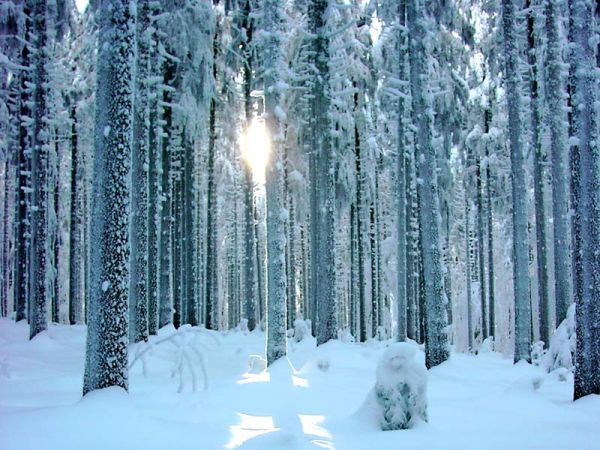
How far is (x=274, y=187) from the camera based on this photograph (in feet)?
34.9

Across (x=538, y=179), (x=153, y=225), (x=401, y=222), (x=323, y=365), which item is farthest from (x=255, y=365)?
(x=538, y=179)

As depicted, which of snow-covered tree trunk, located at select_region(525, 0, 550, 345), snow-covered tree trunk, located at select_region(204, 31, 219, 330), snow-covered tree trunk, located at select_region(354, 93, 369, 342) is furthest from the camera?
snow-covered tree trunk, located at select_region(354, 93, 369, 342)

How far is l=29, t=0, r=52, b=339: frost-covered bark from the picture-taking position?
1447 cm

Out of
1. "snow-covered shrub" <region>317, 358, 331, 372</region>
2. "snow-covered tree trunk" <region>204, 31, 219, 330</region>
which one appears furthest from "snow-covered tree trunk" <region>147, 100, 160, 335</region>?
"snow-covered shrub" <region>317, 358, 331, 372</region>

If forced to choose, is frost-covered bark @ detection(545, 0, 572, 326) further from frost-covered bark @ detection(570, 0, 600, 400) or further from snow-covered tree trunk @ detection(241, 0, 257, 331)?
snow-covered tree trunk @ detection(241, 0, 257, 331)

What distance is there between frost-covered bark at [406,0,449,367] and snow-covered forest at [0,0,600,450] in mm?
46

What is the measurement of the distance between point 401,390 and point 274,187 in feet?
18.2

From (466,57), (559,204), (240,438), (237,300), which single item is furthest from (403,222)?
(237,300)

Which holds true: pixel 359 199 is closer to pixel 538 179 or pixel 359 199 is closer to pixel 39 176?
pixel 538 179

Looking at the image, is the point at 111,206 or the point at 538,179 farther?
the point at 538,179

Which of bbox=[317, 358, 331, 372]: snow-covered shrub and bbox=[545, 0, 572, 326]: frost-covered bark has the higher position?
bbox=[545, 0, 572, 326]: frost-covered bark

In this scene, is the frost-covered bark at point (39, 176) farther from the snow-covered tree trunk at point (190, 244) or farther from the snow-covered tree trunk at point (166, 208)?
the snow-covered tree trunk at point (190, 244)

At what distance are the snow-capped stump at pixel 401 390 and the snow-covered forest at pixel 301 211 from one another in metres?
0.03

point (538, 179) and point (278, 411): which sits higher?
point (538, 179)
